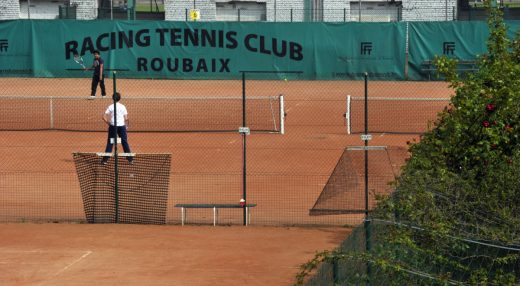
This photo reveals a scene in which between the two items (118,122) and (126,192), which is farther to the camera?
(118,122)

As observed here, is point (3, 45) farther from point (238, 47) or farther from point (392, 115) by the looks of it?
point (392, 115)

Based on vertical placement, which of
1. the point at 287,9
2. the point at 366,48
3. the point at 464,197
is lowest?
the point at 464,197

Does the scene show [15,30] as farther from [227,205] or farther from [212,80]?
[227,205]

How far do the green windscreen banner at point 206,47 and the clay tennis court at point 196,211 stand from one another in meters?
9.00

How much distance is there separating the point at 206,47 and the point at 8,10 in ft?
40.8

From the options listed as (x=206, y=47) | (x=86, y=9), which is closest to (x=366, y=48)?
(x=206, y=47)

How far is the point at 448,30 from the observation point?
125 ft

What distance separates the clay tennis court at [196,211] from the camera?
12742mm

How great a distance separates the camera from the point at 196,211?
16500mm

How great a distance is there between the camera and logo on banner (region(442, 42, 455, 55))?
1510 inches

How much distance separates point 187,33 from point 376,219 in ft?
99.8

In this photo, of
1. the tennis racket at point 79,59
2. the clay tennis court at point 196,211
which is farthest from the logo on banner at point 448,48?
the tennis racket at point 79,59

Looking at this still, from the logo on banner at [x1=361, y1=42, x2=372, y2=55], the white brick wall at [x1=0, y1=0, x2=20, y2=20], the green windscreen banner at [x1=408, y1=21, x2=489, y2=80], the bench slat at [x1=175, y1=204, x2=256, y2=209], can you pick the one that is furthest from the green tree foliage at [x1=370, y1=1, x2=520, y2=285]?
the white brick wall at [x1=0, y1=0, x2=20, y2=20]

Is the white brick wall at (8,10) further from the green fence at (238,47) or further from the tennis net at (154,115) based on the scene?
the tennis net at (154,115)
